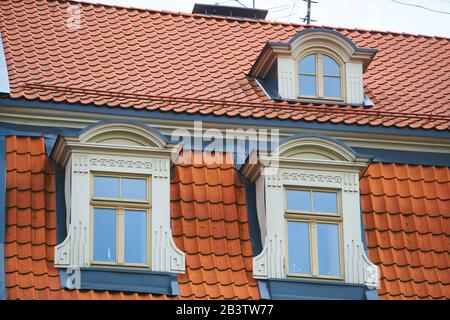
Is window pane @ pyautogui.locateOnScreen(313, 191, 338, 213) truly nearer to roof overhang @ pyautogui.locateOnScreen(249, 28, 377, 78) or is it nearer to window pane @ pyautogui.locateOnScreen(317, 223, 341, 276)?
window pane @ pyautogui.locateOnScreen(317, 223, 341, 276)

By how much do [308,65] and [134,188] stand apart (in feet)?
12.9

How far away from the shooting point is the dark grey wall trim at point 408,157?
21.9 metres

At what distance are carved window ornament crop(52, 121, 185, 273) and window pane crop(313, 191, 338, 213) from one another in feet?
6.16

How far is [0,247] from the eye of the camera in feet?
64.5

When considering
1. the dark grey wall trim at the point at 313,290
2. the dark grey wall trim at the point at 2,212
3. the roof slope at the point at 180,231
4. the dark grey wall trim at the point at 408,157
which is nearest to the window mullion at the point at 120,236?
the roof slope at the point at 180,231

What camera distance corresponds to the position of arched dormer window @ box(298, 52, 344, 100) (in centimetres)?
2319

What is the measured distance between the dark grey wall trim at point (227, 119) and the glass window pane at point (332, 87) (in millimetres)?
1419

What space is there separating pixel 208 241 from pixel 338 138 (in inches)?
100.0

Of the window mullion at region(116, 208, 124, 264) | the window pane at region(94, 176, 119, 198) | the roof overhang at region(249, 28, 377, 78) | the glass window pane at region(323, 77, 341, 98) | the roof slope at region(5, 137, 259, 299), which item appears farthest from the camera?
the glass window pane at region(323, 77, 341, 98)

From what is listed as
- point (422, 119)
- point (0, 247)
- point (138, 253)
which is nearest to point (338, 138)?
point (422, 119)

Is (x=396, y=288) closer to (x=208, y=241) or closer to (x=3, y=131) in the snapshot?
(x=208, y=241)

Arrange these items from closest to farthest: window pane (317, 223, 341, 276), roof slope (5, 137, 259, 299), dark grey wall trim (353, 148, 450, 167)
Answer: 1. roof slope (5, 137, 259, 299)
2. window pane (317, 223, 341, 276)
3. dark grey wall trim (353, 148, 450, 167)

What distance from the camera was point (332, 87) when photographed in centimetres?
2328

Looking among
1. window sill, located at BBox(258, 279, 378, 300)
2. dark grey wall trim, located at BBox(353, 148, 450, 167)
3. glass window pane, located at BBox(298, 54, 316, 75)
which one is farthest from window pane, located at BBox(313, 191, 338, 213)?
glass window pane, located at BBox(298, 54, 316, 75)
